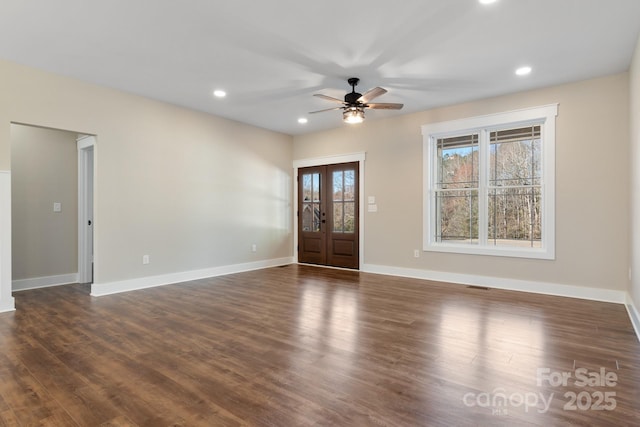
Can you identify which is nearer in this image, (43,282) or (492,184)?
(43,282)

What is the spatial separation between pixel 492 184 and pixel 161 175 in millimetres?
5093

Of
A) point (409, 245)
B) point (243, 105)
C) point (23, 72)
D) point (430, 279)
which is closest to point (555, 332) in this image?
point (430, 279)

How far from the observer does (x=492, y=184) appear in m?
5.32

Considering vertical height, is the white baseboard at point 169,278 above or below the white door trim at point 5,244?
below

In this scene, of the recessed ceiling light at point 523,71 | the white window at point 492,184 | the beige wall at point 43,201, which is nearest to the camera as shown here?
the recessed ceiling light at point 523,71

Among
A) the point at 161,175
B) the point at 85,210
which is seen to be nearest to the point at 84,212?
the point at 85,210

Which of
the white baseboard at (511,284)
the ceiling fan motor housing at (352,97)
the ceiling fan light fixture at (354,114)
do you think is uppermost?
the ceiling fan motor housing at (352,97)

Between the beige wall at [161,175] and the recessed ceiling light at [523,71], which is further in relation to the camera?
the beige wall at [161,175]

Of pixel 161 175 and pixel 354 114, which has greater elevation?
pixel 354 114

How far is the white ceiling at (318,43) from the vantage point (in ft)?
9.69

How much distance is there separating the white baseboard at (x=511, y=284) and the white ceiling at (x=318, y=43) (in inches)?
107

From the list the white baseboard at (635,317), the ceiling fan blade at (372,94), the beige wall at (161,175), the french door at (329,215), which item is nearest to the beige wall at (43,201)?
the beige wall at (161,175)

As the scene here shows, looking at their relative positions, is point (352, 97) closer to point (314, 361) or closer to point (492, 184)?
point (492, 184)

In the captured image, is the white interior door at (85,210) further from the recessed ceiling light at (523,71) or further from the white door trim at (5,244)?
the recessed ceiling light at (523,71)
